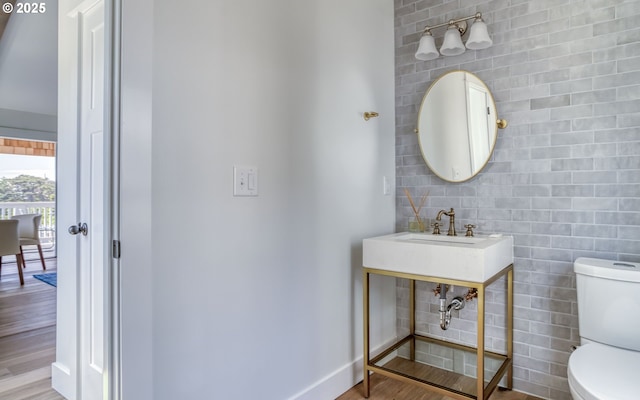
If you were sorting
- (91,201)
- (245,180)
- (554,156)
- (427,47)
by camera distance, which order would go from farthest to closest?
(427,47) → (554,156) → (91,201) → (245,180)

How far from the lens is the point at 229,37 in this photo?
1.41m

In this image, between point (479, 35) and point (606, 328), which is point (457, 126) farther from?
point (606, 328)

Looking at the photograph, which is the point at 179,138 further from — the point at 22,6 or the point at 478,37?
the point at 22,6

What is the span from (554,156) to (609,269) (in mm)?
617

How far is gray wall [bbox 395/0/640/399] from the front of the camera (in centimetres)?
173

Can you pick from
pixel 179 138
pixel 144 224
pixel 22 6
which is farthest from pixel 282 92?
pixel 22 6

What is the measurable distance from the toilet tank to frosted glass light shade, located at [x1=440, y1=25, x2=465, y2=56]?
A: 4.12 ft

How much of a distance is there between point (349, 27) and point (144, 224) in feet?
5.01

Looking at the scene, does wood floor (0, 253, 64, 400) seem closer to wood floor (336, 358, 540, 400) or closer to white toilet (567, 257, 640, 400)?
wood floor (336, 358, 540, 400)

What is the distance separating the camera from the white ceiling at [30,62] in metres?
3.39

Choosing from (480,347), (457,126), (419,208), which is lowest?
(480,347)

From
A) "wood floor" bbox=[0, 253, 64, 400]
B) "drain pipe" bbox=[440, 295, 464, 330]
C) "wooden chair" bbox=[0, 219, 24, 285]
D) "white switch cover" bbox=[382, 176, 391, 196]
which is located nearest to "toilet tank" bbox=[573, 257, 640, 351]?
"drain pipe" bbox=[440, 295, 464, 330]

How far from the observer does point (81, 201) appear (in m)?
1.81

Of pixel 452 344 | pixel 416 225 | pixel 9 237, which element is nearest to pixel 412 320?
pixel 452 344
